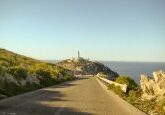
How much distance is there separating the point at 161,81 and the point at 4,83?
17.6 meters

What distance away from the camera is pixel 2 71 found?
122 feet

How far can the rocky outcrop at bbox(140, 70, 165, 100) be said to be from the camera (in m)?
25.4

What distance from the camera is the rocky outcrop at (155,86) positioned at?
25367 millimetres

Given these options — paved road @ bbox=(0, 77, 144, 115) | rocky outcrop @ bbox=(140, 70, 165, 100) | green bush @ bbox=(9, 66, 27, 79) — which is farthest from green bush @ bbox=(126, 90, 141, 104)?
green bush @ bbox=(9, 66, 27, 79)

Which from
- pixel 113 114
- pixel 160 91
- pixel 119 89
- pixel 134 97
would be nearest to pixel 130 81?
pixel 119 89

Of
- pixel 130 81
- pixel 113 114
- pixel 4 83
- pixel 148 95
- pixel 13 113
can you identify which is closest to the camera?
pixel 13 113

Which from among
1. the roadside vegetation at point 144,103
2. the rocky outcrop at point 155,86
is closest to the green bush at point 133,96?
the roadside vegetation at point 144,103

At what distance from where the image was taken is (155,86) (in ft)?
87.1

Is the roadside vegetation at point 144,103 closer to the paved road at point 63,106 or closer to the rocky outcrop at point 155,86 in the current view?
the rocky outcrop at point 155,86

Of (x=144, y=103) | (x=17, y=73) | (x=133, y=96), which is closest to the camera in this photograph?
(x=144, y=103)

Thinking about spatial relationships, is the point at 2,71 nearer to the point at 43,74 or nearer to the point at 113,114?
the point at 113,114

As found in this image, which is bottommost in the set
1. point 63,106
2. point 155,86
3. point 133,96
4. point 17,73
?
point 133,96

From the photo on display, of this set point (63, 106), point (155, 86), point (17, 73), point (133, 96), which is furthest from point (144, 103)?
point (17, 73)

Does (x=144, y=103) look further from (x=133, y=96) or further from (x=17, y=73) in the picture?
(x=17, y=73)
